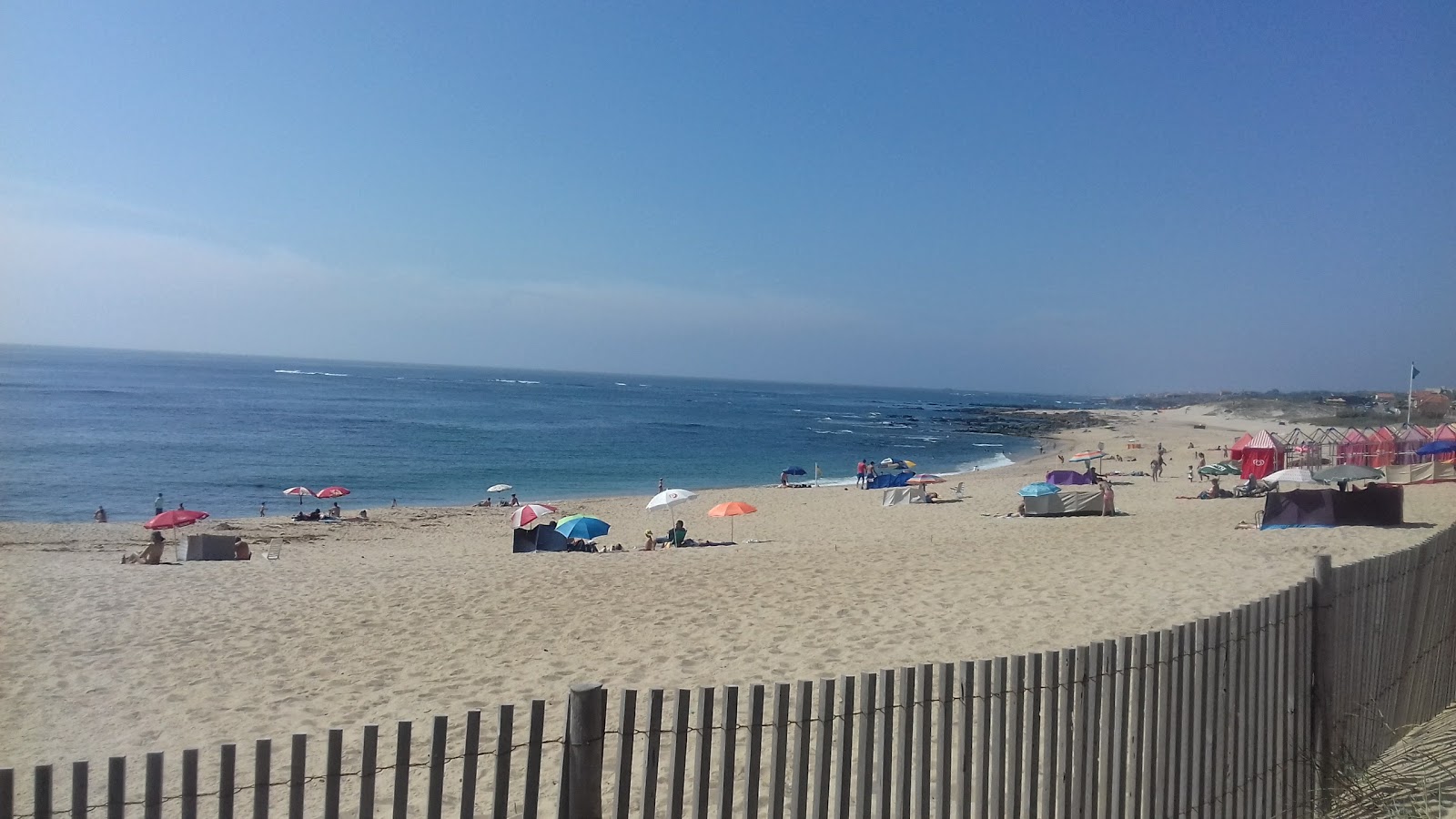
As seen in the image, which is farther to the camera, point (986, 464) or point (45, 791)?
point (986, 464)

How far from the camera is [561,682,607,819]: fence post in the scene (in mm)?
2902

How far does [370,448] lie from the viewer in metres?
56.5

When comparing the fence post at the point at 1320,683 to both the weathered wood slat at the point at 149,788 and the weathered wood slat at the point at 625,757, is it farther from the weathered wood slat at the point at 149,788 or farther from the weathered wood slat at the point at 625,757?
the weathered wood slat at the point at 149,788

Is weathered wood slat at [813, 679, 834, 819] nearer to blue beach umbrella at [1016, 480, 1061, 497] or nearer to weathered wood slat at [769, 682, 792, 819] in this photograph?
weathered wood slat at [769, 682, 792, 819]

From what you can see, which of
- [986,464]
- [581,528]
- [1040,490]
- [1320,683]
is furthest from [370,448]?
[1320,683]

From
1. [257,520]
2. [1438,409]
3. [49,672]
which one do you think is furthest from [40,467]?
[1438,409]

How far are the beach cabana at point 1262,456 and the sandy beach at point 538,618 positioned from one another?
34.4ft

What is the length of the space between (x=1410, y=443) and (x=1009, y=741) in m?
32.3

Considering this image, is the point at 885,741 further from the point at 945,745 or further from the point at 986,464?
the point at 986,464

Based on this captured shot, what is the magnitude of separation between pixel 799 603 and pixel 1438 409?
58.3m

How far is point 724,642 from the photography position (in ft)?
30.2

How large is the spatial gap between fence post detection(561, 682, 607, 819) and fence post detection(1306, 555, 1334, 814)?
3.78 meters

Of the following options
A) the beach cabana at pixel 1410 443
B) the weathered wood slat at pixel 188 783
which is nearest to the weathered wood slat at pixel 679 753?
the weathered wood slat at pixel 188 783

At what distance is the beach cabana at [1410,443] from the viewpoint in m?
27.8
